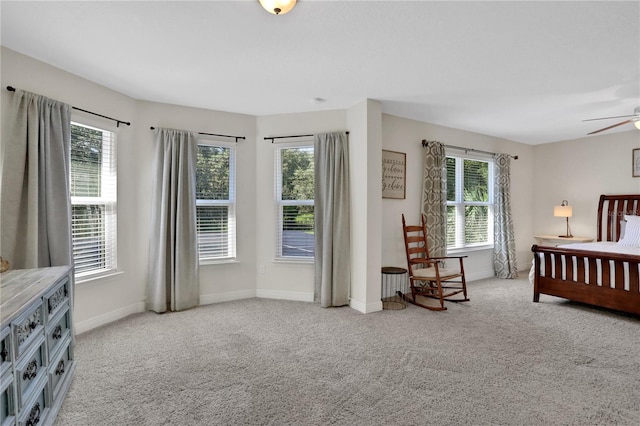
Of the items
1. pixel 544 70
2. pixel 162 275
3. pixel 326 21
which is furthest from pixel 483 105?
pixel 162 275

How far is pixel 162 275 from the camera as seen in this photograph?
3691 mm

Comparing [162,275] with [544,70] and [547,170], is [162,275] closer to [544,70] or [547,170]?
[544,70]

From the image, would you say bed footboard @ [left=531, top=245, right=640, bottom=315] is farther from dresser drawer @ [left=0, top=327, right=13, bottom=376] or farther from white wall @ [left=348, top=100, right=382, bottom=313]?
dresser drawer @ [left=0, top=327, right=13, bottom=376]

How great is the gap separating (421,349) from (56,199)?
3.36 meters

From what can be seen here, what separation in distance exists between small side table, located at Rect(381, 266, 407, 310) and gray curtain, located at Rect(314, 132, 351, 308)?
48 cm

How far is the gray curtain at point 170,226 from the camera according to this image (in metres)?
3.69

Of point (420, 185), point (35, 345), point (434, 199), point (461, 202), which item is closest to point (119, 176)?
point (35, 345)

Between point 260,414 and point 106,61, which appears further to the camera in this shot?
point 106,61

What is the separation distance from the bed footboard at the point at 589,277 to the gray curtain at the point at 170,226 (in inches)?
171

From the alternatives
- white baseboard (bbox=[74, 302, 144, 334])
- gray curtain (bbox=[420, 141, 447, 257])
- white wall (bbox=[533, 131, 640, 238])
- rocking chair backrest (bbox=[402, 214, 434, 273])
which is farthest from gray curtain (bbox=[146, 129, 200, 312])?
white wall (bbox=[533, 131, 640, 238])

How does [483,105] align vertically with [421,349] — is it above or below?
above

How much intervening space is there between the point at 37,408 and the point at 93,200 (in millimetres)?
2174

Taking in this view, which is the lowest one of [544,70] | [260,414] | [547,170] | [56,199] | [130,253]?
[260,414]

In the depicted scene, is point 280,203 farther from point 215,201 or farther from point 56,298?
point 56,298
